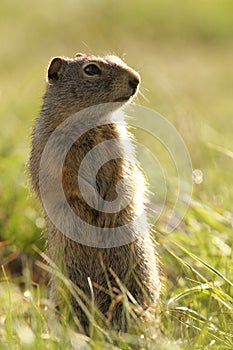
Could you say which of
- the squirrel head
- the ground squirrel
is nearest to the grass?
the ground squirrel

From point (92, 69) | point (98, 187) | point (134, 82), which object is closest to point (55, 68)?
point (92, 69)

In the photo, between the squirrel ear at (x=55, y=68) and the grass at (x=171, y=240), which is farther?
the squirrel ear at (x=55, y=68)

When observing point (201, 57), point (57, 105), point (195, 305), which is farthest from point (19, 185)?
point (201, 57)

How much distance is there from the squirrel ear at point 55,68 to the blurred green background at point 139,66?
1071mm

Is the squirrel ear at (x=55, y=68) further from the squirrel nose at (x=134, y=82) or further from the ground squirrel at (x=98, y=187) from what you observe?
the squirrel nose at (x=134, y=82)

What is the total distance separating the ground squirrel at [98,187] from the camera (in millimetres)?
3934

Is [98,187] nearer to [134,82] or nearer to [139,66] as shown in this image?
[134,82]

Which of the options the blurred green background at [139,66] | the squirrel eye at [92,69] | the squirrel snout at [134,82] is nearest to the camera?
the squirrel snout at [134,82]

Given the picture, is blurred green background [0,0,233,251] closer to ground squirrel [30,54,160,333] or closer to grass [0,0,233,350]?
grass [0,0,233,350]

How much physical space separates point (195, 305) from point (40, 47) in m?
13.3

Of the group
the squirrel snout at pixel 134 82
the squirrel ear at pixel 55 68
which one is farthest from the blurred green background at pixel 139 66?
the squirrel ear at pixel 55 68

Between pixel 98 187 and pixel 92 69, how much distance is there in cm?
66

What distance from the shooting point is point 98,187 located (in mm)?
4117

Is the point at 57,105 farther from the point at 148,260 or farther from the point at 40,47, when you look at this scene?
the point at 40,47
